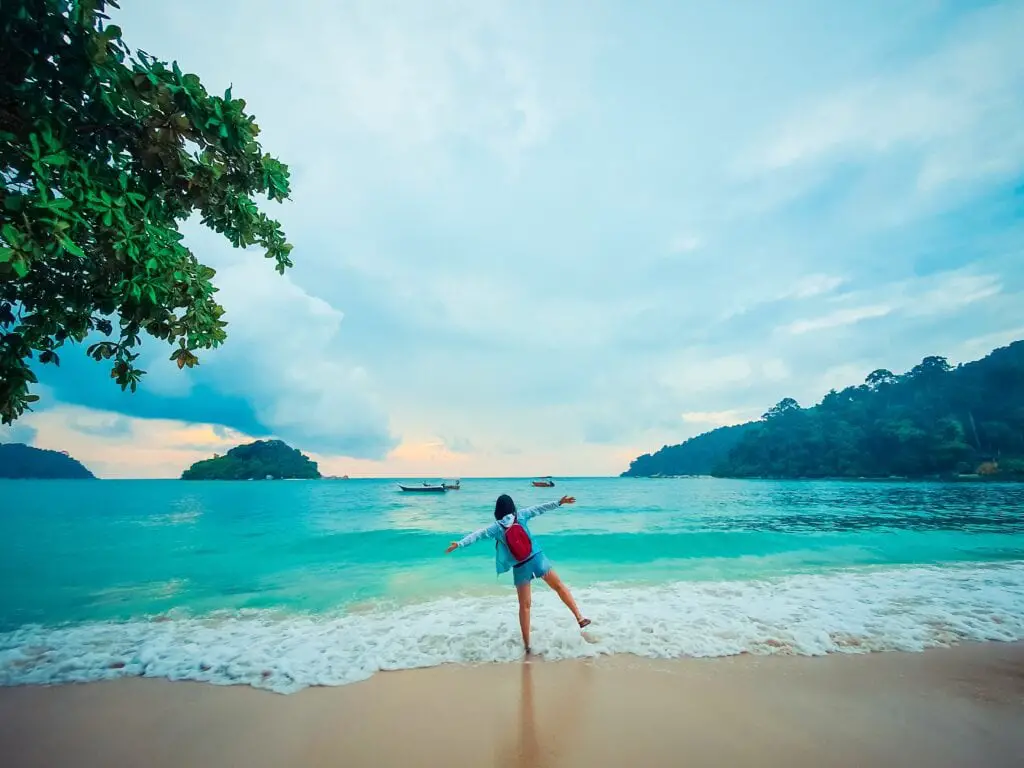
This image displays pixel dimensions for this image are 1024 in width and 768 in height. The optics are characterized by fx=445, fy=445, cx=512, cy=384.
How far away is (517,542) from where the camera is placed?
6.24 m

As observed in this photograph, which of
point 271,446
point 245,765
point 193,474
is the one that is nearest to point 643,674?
point 245,765

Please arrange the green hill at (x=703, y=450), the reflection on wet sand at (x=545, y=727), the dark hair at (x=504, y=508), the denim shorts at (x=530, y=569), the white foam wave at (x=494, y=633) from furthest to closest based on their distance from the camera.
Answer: the green hill at (x=703, y=450), the dark hair at (x=504, y=508), the denim shorts at (x=530, y=569), the white foam wave at (x=494, y=633), the reflection on wet sand at (x=545, y=727)

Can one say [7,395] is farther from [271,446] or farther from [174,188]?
[271,446]

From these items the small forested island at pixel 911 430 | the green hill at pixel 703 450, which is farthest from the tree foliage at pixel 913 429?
the green hill at pixel 703 450

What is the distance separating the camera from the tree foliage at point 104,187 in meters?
3.05

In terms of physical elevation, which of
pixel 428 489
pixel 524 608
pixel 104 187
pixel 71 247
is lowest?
pixel 524 608

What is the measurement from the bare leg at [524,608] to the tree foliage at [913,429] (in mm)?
104337

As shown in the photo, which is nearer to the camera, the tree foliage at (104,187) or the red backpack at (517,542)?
the tree foliage at (104,187)

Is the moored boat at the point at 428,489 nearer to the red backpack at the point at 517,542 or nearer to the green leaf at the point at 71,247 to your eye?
the red backpack at the point at 517,542

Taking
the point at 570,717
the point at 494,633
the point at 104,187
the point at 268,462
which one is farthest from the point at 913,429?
the point at 268,462

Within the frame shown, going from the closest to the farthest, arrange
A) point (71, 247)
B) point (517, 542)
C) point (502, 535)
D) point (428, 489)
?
point (71, 247) → point (517, 542) → point (502, 535) → point (428, 489)

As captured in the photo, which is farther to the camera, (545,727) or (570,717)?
(570,717)

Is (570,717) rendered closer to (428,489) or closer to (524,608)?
(524,608)

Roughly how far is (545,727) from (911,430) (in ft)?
356
